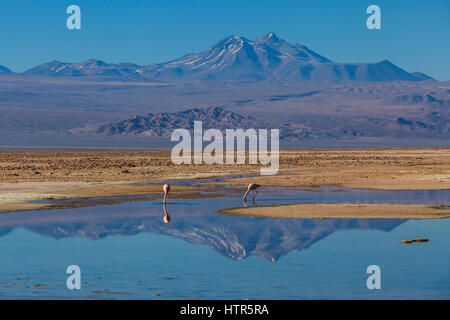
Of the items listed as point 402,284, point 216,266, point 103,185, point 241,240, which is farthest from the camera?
point 103,185

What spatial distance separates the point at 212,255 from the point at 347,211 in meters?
9.46

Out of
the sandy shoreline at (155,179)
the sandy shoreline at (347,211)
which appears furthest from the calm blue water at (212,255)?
the sandy shoreline at (155,179)

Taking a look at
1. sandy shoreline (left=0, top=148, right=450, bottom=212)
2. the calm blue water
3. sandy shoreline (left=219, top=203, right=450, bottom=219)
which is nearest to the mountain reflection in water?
the calm blue water

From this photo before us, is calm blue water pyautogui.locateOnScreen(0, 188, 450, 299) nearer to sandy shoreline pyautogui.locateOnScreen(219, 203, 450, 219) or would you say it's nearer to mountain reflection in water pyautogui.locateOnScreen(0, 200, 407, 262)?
mountain reflection in water pyautogui.locateOnScreen(0, 200, 407, 262)

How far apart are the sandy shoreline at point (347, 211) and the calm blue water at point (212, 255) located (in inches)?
32.0

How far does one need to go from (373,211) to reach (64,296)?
15234 millimetres

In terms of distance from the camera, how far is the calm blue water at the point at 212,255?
49.3ft

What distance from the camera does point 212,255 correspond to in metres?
19.2

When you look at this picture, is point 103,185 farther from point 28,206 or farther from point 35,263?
point 35,263

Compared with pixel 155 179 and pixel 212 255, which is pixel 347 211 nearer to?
pixel 212 255

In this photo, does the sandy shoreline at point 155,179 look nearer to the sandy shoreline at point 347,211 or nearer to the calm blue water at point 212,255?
the calm blue water at point 212,255

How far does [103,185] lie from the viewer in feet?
130
